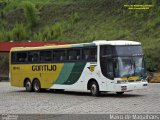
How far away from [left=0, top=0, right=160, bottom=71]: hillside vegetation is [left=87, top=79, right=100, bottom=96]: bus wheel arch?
1003 inches

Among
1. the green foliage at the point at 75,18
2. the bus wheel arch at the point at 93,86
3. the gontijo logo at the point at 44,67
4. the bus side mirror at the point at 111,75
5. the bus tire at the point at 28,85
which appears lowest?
the bus tire at the point at 28,85

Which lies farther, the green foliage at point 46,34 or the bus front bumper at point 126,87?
the green foliage at point 46,34

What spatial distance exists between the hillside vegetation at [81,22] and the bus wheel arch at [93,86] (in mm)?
25475

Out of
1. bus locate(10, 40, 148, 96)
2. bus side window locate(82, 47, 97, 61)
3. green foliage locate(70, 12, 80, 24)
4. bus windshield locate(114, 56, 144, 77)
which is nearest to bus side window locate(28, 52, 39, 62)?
bus locate(10, 40, 148, 96)

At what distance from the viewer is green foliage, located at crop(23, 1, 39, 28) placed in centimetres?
8157

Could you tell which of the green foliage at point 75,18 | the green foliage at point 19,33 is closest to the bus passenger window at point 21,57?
the green foliage at point 75,18

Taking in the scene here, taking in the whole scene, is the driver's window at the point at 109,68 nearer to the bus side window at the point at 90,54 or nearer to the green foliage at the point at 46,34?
the bus side window at the point at 90,54

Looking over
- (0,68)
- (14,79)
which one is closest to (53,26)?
(0,68)

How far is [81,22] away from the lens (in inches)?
2982

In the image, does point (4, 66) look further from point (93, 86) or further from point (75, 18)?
point (93, 86)

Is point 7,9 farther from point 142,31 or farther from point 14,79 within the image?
point 14,79

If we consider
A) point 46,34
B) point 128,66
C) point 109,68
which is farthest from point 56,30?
point 128,66

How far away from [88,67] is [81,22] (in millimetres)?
47271

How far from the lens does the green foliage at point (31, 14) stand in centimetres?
8157
